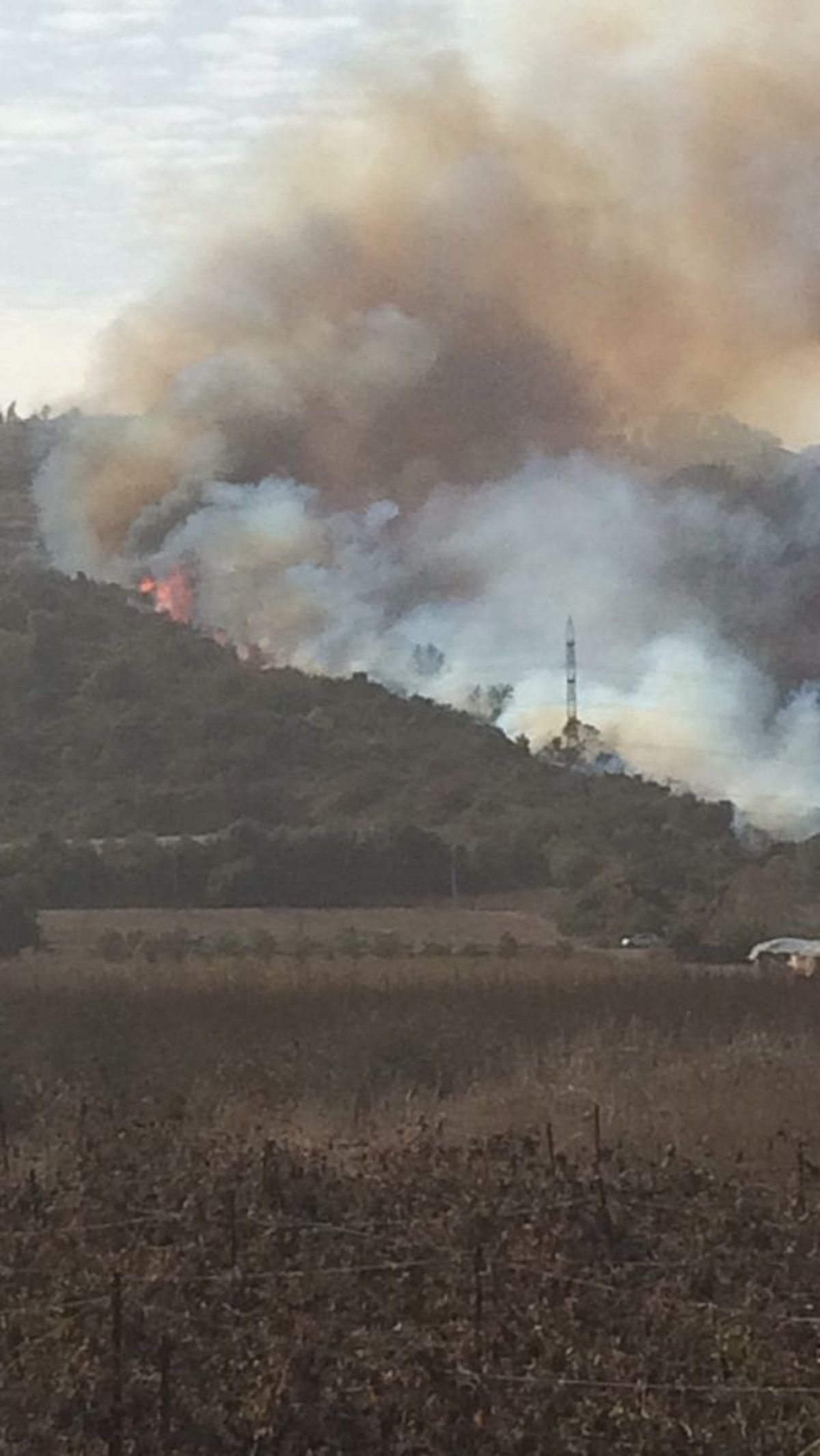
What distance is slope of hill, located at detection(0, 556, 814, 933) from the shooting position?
1634 inches

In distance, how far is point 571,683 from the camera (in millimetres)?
51750

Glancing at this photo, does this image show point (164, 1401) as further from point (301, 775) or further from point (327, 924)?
point (301, 775)

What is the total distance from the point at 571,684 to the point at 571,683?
7cm

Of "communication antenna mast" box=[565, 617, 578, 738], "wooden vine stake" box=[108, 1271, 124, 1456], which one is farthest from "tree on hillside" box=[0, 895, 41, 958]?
"wooden vine stake" box=[108, 1271, 124, 1456]

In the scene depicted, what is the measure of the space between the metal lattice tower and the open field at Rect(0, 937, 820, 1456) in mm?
22031

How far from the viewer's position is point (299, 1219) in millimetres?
17031

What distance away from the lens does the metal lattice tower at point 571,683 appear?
5034 cm

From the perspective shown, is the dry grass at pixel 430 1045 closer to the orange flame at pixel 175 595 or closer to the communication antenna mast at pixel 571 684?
the communication antenna mast at pixel 571 684

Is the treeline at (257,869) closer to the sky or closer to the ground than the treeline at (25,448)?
closer to the ground

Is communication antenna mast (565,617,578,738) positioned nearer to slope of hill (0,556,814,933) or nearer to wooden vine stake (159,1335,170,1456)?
slope of hill (0,556,814,933)

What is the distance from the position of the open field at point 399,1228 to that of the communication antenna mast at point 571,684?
21960 mm

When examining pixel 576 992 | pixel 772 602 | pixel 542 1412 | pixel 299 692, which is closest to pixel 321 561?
pixel 299 692

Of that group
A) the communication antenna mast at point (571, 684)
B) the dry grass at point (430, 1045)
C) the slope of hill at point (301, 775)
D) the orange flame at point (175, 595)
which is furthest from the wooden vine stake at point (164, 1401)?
the orange flame at point (175, 595)

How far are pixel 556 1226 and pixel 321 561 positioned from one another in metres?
39.9
